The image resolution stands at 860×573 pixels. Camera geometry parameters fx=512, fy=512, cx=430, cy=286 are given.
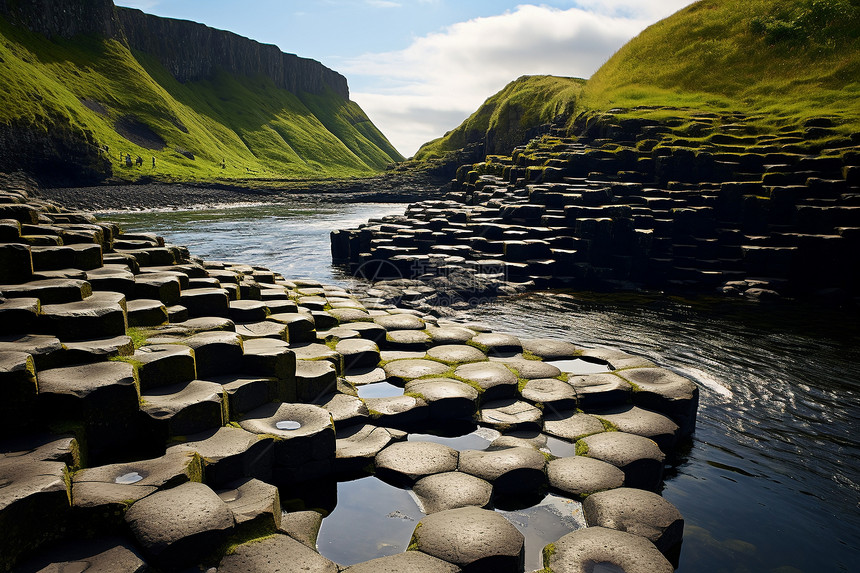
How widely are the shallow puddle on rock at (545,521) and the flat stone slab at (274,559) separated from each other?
63.6 inches

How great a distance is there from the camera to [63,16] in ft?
335

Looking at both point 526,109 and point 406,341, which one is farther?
point 526,109

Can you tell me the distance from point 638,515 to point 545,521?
761 millimetres

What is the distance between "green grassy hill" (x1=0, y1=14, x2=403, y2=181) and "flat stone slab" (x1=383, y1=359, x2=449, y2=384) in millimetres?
70615

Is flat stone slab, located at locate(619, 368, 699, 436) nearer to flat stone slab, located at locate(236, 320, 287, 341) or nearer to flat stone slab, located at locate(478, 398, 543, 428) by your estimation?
flat stone slab, located at locate(478, 398, 543, 428)

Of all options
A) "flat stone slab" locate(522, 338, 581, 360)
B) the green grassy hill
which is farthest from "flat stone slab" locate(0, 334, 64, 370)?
the green grassy hill

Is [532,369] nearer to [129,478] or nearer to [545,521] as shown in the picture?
[545,521]

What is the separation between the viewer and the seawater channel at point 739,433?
14.5 feet

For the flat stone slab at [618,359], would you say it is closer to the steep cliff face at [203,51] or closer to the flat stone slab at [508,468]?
the flat stone slab at [508,468]

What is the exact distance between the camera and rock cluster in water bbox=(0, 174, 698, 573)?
3.35 meters

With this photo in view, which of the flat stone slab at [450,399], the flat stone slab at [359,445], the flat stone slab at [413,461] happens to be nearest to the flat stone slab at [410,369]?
the flat stone slab at [450,399]

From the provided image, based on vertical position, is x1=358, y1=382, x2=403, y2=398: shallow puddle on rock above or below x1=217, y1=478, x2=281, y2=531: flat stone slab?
below

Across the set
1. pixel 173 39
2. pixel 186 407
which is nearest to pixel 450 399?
pixel 186 407

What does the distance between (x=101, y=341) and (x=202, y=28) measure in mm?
176473
